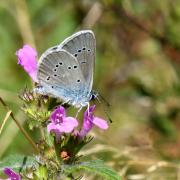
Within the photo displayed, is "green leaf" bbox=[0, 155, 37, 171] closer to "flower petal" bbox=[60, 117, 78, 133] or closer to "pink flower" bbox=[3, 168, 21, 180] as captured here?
"pink flower" bbox=[3, 168, 21, 180]

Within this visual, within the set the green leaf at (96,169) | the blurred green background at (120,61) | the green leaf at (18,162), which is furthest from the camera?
the blurred green background at (120,61)

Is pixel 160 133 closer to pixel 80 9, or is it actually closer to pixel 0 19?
pixel 80 9

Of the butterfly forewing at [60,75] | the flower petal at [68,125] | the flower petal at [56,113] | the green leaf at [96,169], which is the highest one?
the butterfly forewing at [60,75]

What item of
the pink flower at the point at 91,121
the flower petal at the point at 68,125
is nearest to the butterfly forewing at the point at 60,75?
the pink flower at the point at 91,121

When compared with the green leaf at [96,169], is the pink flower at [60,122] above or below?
above

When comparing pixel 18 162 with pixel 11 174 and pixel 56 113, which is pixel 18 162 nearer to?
pixel 11 174

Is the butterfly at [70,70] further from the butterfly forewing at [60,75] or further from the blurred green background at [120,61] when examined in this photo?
the blurred green background at [120,61]

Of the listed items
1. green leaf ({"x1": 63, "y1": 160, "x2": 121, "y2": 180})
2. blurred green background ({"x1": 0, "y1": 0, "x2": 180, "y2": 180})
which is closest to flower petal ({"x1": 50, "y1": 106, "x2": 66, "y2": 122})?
green leaf ({"x1": 63, "y1": 160, "x2": 121, "y2": 180})
